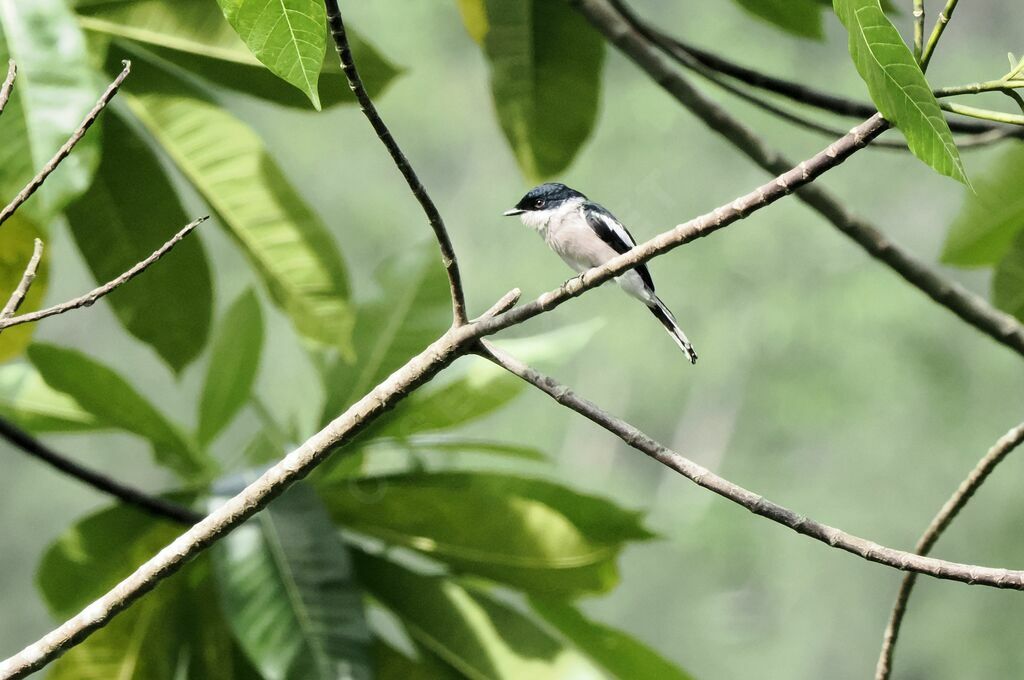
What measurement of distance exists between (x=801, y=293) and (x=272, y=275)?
606 cm

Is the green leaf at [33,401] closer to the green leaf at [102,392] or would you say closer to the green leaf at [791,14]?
the green leaf at [102,392]

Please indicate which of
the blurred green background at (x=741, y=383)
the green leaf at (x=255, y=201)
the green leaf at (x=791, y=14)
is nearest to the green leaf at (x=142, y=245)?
the green leaf at (x=255, y=201)

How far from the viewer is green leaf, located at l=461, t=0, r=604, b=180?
84 cm

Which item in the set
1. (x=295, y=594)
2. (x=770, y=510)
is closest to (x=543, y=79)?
(x=295, y=594)

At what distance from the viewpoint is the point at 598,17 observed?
0.80 m

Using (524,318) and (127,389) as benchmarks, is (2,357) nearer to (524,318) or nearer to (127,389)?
(127,389)

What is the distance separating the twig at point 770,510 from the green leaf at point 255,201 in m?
0.34

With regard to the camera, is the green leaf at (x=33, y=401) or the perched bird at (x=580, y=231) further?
the green leaf at (x=33, y=401)

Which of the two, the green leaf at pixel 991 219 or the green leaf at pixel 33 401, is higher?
the green leaf at pixel 991 219

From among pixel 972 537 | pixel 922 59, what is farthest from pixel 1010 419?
pixel 922 59

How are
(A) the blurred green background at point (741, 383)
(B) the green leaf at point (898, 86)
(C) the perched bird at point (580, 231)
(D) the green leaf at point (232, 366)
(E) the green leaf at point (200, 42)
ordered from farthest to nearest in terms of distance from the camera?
1. (A) the blurred green background at point (741, 383)
2. (D) the green leaf at point (232, 366)
3. (E) the green leaf at point (200, 42)
4. (C) the perched bird at point (580, 231)
5. (B) the green leaf at point (898, 86)

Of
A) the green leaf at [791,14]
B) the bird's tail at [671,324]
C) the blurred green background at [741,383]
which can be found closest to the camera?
the bird's tail at [671,324]

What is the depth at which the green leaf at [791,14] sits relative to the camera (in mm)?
820

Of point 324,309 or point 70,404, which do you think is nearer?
point 324,309
